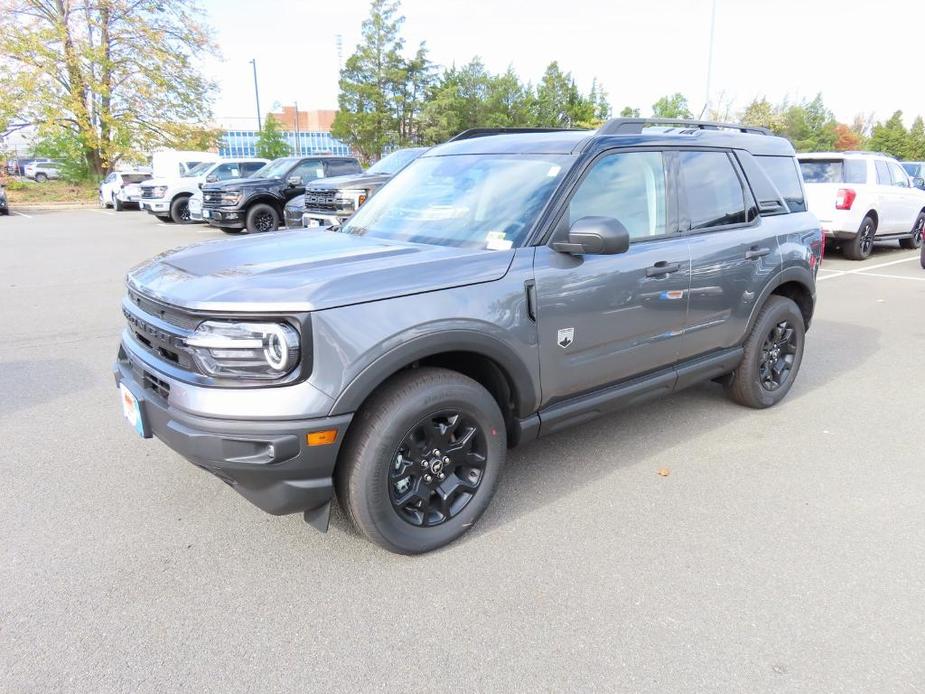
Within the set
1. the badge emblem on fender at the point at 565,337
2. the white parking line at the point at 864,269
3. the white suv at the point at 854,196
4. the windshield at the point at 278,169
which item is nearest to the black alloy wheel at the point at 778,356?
the badge emblem on fender at the point at 565,337

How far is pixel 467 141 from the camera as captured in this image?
416cm

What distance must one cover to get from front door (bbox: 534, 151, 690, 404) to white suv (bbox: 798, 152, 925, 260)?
375 inches

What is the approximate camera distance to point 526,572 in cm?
279

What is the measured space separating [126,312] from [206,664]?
1.71 metres

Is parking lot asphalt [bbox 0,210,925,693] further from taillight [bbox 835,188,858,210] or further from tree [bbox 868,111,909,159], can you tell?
tree [bbox 868,111,909,159]

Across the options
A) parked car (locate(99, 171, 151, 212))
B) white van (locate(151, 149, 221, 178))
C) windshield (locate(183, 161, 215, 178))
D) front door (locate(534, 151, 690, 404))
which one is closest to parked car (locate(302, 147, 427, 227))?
front door (locate(534, 151, 690, 404))

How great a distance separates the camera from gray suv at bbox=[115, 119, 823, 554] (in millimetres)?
2463

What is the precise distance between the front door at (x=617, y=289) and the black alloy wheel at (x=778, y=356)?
3.69 ft

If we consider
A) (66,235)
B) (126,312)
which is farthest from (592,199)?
(66,235)

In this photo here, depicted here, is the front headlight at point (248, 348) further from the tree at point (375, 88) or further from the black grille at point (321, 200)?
the tree at point (375, 88)

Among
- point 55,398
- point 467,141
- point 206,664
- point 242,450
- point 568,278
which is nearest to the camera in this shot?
point 206,664

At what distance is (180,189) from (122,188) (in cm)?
756

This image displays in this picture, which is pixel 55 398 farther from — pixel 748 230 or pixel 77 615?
pixel 748 230

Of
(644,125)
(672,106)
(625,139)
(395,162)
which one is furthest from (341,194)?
(672,106)
